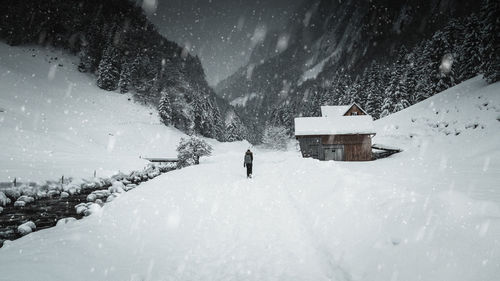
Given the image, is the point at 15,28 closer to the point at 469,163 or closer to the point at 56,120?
the point at 56,120

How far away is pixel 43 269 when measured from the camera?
4.14 m

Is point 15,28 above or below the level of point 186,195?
above

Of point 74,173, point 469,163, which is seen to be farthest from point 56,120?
point 469,163

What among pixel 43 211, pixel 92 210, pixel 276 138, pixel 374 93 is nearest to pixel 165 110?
pixel 276 138

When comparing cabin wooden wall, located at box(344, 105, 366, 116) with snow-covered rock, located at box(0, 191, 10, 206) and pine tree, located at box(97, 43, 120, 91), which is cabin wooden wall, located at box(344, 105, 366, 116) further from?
pine tree, located at box(97, 43, 120, 91)

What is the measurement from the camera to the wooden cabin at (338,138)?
30.3 meters

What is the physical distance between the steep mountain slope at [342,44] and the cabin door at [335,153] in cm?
2901

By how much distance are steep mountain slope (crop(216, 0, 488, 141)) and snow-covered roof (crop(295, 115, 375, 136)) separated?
2630 cm

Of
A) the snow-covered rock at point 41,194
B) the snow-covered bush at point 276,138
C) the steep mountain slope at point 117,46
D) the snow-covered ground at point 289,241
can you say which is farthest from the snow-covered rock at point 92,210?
the snow-covered bush at point 276,138

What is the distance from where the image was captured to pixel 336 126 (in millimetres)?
31094

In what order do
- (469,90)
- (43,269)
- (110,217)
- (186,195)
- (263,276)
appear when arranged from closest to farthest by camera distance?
(263,276) < (43,269) < (110,217) < (186,195) < (469,90)

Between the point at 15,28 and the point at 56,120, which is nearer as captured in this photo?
the point at 56,120

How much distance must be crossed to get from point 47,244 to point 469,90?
4452cm

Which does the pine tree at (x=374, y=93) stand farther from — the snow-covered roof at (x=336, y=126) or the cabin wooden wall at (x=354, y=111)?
the snow-covered roof at (x=336, y=126)
